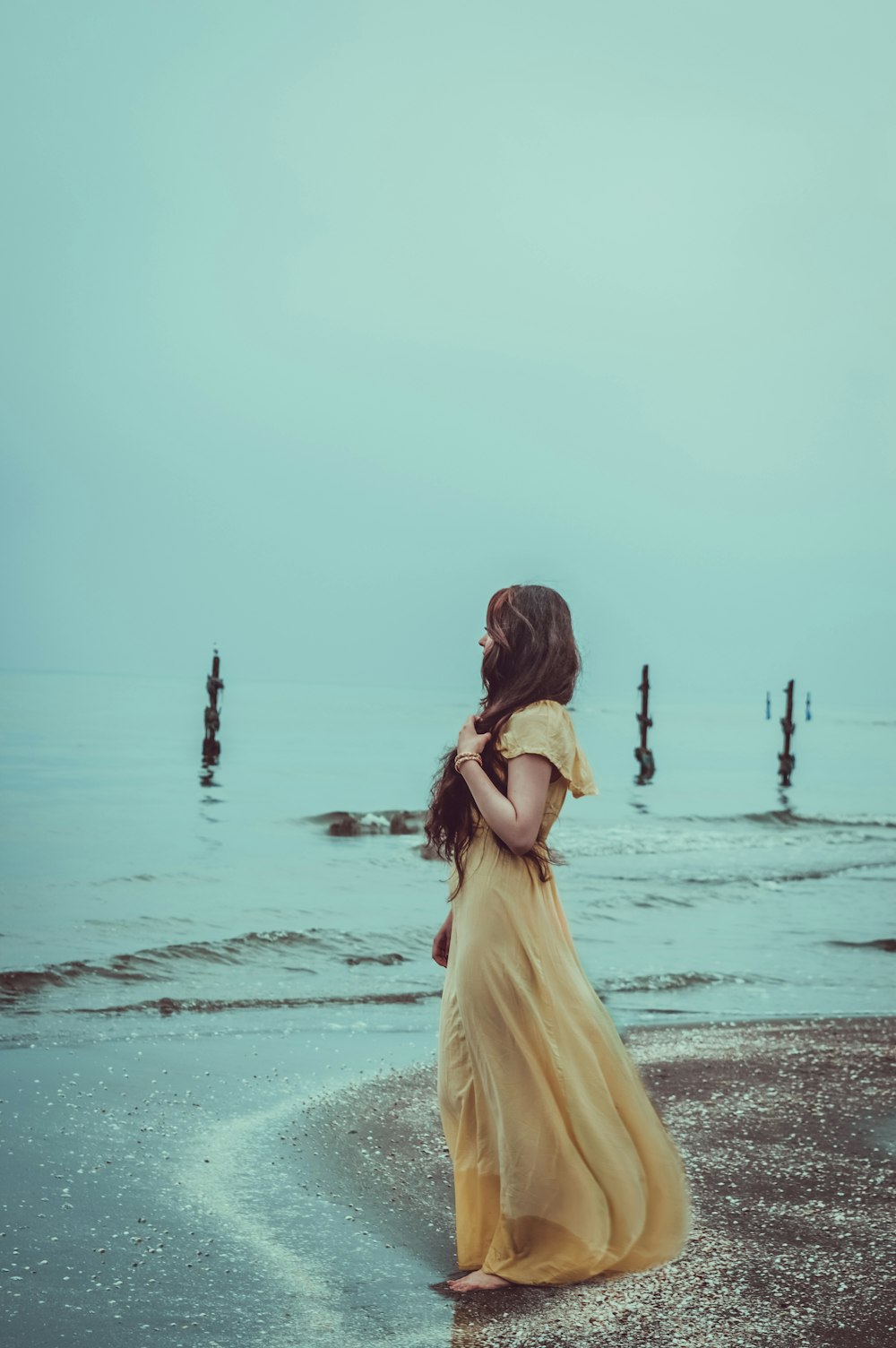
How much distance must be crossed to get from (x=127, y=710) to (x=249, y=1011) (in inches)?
3317

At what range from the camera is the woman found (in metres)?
3.37

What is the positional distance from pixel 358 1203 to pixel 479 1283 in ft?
3.37

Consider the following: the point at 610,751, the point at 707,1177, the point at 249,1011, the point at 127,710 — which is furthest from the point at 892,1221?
the point at 127,710

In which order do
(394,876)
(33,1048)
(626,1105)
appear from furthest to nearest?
(394,876) → (33,1048) → (626,1105)

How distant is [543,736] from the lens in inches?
134

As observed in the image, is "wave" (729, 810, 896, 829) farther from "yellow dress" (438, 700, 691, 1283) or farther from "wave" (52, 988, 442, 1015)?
"yellow dress" (438, 700, 691, 1283)

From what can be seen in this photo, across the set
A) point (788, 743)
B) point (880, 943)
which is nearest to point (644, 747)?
point (788, 743)

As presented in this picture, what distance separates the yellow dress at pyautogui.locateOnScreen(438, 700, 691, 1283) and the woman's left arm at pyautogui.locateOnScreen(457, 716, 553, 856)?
5 centimetres

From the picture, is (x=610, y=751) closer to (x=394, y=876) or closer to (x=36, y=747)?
(x=36, y=747)

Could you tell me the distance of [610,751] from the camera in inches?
2731

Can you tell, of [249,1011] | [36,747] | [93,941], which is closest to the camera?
[249,1011]

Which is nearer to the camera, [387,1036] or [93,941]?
[387,1036]

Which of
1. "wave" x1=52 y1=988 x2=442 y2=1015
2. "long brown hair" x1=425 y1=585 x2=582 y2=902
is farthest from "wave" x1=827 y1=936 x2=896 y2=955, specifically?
"long brown hair" x1=425 y1=585 x2=582 y2=902

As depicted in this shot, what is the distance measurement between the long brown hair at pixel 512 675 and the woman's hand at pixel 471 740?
15 millimetres
